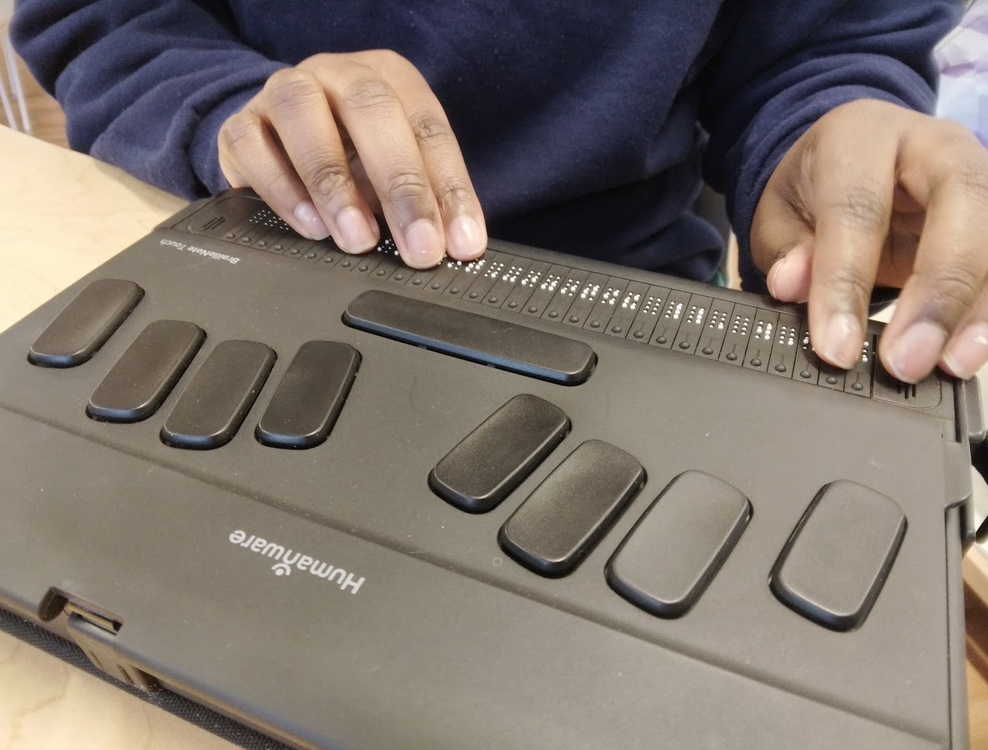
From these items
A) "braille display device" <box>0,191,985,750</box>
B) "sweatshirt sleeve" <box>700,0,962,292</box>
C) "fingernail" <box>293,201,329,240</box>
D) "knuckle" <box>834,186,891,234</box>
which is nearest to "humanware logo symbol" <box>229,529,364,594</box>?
"braille display device" <box>0,191,985,750</box>

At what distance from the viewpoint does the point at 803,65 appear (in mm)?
655

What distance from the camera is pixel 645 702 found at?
0.85ft

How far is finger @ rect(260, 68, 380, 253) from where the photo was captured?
490mm

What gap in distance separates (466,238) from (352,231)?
0.25 ft

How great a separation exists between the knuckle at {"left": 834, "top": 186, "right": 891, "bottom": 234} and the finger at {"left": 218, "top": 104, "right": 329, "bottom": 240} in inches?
13.0

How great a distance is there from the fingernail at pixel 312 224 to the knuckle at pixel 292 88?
0.08 meters

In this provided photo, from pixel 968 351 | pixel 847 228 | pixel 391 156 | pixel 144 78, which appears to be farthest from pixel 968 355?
pixel 144 78

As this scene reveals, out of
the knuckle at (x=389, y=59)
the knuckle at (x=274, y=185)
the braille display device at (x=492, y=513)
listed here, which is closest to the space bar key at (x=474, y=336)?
the braille display device at (x=492, y=513)

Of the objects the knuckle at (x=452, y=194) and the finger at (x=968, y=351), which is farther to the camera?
the knuckle at (x=452, y=194)

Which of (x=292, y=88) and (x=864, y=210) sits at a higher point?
(x=292, y=88)

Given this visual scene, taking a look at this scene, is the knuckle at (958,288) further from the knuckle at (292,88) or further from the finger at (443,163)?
the knuckle at (292,88)

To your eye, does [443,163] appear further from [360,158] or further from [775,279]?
[775,279]

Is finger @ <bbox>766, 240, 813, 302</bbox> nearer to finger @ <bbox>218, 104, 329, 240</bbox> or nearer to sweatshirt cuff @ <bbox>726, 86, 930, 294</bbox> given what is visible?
sweatshirt cuff @ <bbox>726, 86, 930, 294</bbox>

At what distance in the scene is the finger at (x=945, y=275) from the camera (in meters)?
0.39
